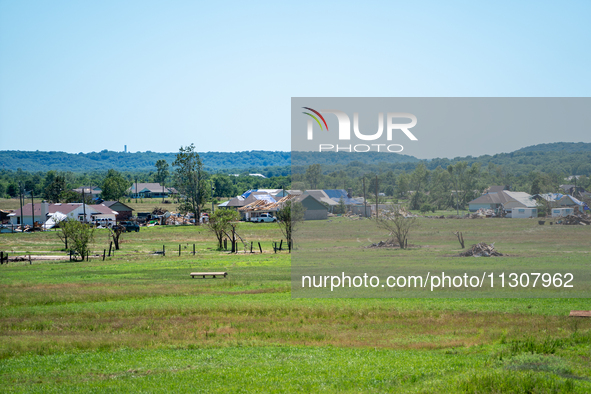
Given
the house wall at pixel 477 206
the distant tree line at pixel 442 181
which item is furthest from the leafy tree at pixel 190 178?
the house wall at pixel 477 206

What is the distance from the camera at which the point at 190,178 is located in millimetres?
103125

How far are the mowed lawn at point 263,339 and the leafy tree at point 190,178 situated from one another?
66.4m

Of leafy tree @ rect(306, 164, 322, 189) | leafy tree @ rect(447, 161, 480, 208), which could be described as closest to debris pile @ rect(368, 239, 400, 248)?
leafy tree @ rect(306, 164, 322, 189)

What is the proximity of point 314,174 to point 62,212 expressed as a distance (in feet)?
185

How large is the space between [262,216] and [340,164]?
43.0 m

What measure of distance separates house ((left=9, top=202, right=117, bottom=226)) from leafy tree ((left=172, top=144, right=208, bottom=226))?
14.1 meters

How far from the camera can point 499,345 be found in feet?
50.4

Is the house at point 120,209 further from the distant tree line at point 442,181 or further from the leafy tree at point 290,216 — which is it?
the leafy tree at point 290,216

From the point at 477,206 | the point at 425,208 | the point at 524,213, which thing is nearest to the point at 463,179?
the point at 477,206

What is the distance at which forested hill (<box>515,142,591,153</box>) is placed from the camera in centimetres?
4903

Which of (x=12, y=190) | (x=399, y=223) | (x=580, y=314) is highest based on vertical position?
(x=12, y=190)

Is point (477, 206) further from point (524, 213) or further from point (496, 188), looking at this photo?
point (524, 213)

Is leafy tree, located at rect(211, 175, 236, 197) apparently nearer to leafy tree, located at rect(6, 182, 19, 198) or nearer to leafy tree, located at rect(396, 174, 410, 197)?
leafy tree, located at rect(6, 182, 19, 198)

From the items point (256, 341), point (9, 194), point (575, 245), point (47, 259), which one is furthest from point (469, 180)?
point (9, 194)
